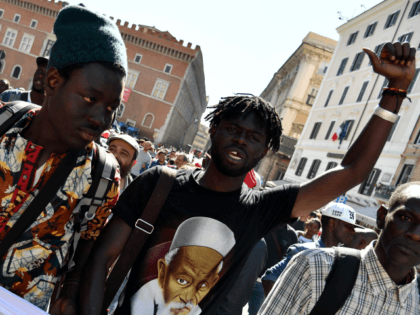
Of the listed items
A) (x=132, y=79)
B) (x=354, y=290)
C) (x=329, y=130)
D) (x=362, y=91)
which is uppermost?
(x=362, y=91)

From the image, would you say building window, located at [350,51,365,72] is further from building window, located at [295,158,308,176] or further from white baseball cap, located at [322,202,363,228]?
white baseball cap, located at [322,202,363,228]

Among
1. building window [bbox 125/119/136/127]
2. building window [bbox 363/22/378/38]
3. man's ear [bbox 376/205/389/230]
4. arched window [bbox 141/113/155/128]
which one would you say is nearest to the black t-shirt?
man's ear [bbox 376/205/389/230]

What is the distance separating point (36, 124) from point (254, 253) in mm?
1997

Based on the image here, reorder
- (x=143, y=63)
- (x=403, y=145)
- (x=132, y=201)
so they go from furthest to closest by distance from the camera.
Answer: (x=143, y=63) < (x=403, y=145) < (x=132, y=201)

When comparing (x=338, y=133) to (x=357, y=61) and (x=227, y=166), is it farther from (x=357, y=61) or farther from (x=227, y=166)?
(x=227, y=166)

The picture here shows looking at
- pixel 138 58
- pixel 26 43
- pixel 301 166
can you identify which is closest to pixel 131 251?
pixel 301 166

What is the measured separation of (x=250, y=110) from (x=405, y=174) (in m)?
18.1

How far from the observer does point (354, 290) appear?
149 cm

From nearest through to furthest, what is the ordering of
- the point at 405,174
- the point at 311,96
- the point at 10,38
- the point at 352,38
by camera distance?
the point at 405,174 < the point at 352,38 < the point at 311,96 < the point at 10,38

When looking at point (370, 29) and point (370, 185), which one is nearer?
point (370, 185)

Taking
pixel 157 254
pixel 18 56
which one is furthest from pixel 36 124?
pixel 18 56

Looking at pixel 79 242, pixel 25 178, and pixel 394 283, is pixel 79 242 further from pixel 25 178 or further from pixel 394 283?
pixel 394 283

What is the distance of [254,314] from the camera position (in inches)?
137

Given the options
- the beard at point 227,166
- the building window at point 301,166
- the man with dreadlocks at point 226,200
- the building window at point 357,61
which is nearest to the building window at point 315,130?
the building window at point 301,166
